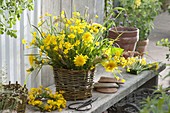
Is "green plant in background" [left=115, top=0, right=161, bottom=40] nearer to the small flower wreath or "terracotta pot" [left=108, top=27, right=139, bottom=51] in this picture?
"terracotta pot" [left=108, top=27, right=139, bottom=51]

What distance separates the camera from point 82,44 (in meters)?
2.50

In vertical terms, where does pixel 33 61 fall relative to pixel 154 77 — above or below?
above

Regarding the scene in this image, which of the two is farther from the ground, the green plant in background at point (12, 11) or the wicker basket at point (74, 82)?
the green plant in background at point (12, 11)

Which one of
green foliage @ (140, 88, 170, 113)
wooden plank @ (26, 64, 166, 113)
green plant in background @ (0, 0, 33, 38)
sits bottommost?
wooden plank @ (26, 64, 166, 113)

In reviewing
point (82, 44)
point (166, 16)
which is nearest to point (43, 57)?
point (82, 44)

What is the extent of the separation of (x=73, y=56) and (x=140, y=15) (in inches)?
107

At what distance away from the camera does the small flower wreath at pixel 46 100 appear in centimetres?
238

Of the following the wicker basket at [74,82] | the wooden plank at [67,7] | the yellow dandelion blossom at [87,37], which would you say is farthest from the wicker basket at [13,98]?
the wooden plank at [67,7]

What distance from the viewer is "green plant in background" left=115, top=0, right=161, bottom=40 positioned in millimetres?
4750

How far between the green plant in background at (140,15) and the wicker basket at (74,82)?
2.17 meters

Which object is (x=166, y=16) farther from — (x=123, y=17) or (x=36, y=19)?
(x=36, y=19)

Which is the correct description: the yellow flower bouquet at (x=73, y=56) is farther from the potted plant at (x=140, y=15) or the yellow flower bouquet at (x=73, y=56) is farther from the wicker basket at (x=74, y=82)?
the potted plant at (x=140, y=15)

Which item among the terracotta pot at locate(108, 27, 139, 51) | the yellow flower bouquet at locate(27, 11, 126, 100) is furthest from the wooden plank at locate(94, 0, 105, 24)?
the yellow flower bouquet at locate(27, 11, 126, 100)

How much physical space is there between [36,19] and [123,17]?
2.27m
